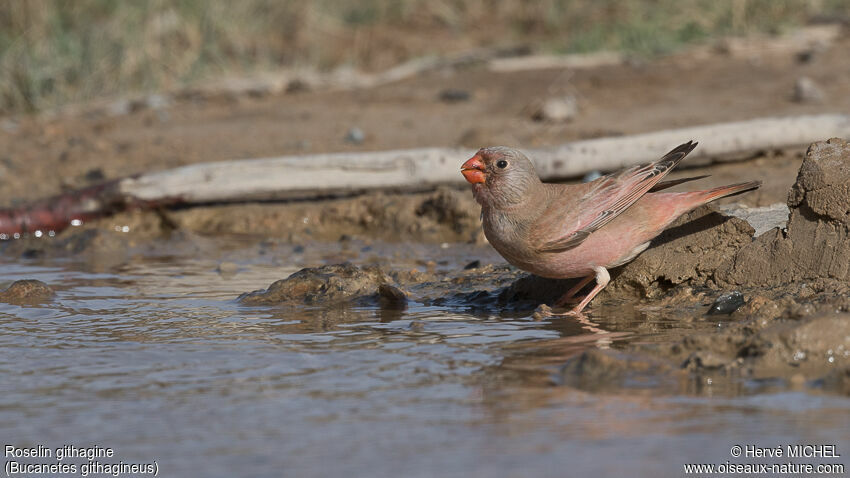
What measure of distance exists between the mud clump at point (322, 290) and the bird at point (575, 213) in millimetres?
876

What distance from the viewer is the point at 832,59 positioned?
34.1ft

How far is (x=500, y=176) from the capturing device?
5293mm

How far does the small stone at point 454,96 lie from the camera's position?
10844 mm

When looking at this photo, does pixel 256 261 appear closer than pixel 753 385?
No

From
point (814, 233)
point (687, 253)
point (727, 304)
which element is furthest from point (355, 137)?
point (814, 233)

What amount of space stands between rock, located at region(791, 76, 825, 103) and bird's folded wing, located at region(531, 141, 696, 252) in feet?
14.2

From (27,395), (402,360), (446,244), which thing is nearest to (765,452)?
(402,360)

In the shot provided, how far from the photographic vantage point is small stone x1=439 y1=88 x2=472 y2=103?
10844 mm

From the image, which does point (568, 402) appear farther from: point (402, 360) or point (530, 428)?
point (402, 360)

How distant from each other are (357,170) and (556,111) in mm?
2637

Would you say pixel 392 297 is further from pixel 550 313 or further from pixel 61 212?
pixel 61 212

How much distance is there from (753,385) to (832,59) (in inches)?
289

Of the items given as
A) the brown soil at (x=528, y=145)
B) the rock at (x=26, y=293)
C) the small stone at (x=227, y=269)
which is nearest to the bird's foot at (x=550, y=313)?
the brown soil at (x=528, y=145)

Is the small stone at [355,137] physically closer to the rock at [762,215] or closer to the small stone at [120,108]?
the small stone at [120,108]
